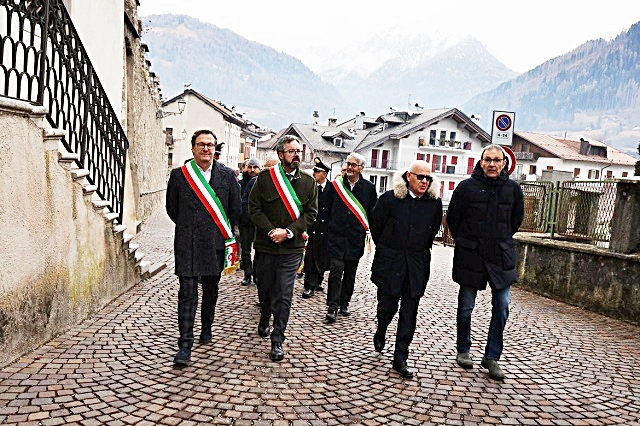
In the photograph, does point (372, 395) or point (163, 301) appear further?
point (163, 301)

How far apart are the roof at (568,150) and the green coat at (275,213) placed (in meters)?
66.8

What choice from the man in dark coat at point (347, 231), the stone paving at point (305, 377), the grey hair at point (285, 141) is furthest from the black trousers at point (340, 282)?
the grey hair at point (285, 141)

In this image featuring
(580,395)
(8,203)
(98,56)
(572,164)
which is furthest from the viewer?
(572,164)

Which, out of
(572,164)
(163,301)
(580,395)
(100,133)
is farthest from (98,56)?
(572,164)

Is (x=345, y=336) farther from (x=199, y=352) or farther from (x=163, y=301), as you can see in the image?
(x=163, y=301)

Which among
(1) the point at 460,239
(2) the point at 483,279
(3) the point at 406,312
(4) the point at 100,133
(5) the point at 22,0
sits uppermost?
(5) the point at 22,0

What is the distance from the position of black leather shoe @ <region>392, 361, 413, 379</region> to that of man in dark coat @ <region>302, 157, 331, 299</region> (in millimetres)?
2846

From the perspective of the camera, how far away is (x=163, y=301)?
735 centimetres

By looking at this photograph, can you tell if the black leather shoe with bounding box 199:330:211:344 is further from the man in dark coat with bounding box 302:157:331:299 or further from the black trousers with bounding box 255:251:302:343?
the man in dark coat with bounding box 302:157:331:299

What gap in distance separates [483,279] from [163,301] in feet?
13.3

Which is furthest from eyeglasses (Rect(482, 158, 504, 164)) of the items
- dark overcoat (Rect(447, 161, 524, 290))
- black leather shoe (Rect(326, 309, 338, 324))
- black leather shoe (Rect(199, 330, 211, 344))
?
black leather shoe (Rect(199, 330, 211, 344))

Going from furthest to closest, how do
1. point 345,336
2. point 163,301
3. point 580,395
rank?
point 163,301
point 345,336
point 580,395

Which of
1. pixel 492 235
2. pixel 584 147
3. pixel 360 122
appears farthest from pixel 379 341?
pixel 584 147

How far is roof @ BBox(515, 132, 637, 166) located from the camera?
66.9 metres
